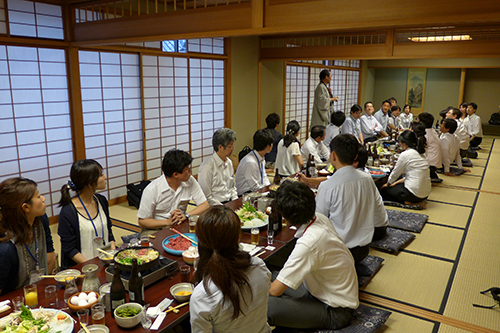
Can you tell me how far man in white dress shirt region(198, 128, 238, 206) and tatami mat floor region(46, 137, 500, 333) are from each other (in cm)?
142

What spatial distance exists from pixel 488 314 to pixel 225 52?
21.1 ft

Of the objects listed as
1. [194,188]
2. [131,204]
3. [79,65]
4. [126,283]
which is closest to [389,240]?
[194,188]

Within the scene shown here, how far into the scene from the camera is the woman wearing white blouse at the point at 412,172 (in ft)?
18.6

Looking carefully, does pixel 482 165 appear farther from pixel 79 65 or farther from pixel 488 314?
pixel 79 65

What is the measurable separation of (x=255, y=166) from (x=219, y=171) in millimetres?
516

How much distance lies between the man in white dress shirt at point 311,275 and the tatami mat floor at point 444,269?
75 centimetres

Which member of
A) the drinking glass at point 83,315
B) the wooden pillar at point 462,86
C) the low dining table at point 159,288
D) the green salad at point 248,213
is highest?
the wooden pillar at point 462,86

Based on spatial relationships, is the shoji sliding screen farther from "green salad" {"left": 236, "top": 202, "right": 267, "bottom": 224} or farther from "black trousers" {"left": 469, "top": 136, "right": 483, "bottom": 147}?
"black trousers" {"left": 469, "top": 136, "right": 483, "bottom": 147}

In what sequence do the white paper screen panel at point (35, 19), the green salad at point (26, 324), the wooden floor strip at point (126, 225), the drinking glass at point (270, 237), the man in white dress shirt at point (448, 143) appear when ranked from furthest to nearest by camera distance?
the man in white dress shirt at point (448, 143), the wooden floor strip at point (126, 225), the white paper screen panel at point (35, 19), the drinking glass at point (270, 237), the green salad at point (26, 324)

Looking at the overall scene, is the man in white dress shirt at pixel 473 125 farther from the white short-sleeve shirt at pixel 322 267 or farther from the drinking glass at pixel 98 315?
the drinking glass at pixel 98 315

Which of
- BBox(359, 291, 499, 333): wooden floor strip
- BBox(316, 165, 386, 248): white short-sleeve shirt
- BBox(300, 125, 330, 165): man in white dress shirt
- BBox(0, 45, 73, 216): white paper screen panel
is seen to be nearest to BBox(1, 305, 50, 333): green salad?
BBox(316, 165, 386, 248): white short-sleeve shirt

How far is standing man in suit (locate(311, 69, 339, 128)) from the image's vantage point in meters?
8.76

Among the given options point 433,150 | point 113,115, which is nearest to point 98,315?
point 113,115

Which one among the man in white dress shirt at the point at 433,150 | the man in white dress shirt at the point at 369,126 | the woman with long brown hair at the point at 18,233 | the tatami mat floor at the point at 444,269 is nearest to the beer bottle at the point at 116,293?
the woman with long brown hair at the point at 18,233
